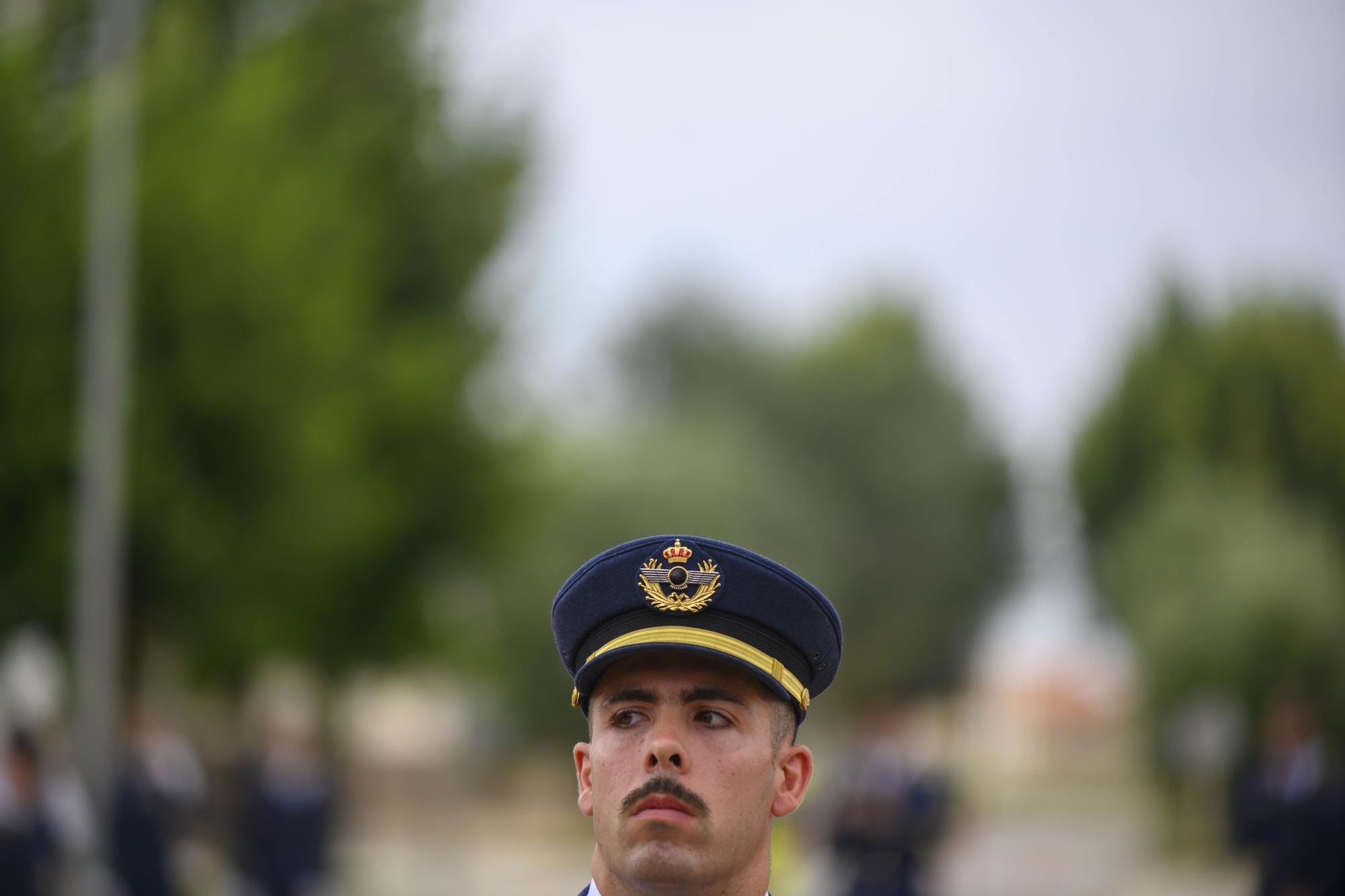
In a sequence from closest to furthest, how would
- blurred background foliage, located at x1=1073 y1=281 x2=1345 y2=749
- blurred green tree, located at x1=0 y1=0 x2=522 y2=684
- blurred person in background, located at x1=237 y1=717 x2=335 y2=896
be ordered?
blurred person in background, located at x1=237 y1=717 x2=335 y2=896 < blurred green tree, located at x1=0 y1=0 x2=522 y2=684 < blurred background foliage, located at x1=1073 y1=281 x2=1345 y2=749

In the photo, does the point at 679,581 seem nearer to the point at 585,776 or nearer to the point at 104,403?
the point at 585,776

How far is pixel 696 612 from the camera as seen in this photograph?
8.87 ft

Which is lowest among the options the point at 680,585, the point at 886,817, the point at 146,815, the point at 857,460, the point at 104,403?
the point at 680,585

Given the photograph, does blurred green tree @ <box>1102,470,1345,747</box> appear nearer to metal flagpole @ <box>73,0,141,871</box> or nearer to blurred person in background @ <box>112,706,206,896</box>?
blurred person in background @ <box>112,706,206,896</box>

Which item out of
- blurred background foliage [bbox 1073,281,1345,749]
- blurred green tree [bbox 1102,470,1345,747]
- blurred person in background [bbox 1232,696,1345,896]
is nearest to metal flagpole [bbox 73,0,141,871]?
blurred person in background [bbox 1232,696,1345,896]

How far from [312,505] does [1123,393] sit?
26250mm

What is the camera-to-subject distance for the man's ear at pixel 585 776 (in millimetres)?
2672

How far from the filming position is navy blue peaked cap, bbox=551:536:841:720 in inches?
106

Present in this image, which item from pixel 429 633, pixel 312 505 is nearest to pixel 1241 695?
pixel 429 633

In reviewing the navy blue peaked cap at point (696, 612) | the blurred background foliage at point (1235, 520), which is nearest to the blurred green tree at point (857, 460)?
the blurred background foliage at point (1235, 520)

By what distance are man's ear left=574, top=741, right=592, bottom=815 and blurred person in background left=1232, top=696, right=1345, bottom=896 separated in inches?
407

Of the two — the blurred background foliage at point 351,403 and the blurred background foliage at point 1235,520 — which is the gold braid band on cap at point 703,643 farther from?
the blurred background foliage at point 1235,520

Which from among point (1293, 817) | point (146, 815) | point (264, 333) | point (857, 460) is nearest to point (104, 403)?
point (264, 333)

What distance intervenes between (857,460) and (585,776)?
56.5 meters
